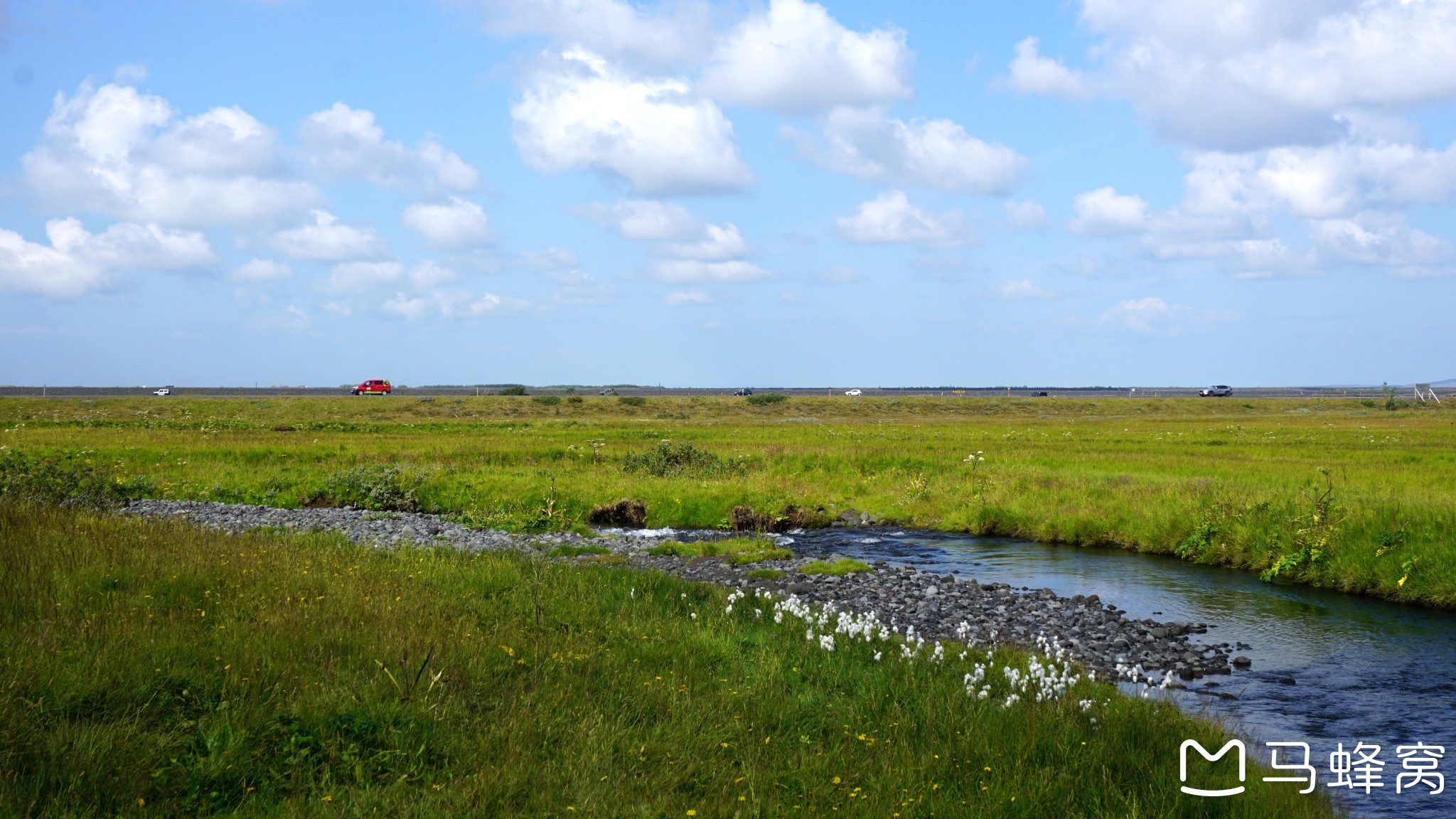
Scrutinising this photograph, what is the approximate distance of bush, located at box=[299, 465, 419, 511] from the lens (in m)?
32.7

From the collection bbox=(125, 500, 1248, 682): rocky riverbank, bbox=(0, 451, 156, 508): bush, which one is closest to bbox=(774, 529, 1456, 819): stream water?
bbox=(125, 500, 1248, 682): rocky riverbank

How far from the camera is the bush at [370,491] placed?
32688 millimetres

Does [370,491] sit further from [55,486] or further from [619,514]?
[55,486]

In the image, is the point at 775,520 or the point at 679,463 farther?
the point at 679,463

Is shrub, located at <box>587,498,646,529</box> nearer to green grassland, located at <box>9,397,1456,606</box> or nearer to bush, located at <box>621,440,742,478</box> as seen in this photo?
green grassland, located at <box>9,397,1456,606</box>

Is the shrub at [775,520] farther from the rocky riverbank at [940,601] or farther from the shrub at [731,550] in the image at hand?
the shrub at [731,550]

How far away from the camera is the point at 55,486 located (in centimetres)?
2184

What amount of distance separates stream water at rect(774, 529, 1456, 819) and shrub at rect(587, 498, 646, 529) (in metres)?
5.86

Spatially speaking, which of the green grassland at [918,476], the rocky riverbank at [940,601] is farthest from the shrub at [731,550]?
the green grassland at [918,476]

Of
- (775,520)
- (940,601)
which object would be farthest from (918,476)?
(940,601)

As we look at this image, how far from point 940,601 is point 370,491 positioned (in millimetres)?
22253

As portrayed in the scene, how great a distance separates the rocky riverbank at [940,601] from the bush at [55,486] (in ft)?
6.96

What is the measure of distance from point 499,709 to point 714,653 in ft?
11.4

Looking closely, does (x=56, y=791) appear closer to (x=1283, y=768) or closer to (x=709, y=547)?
(x=1283, y=768)
